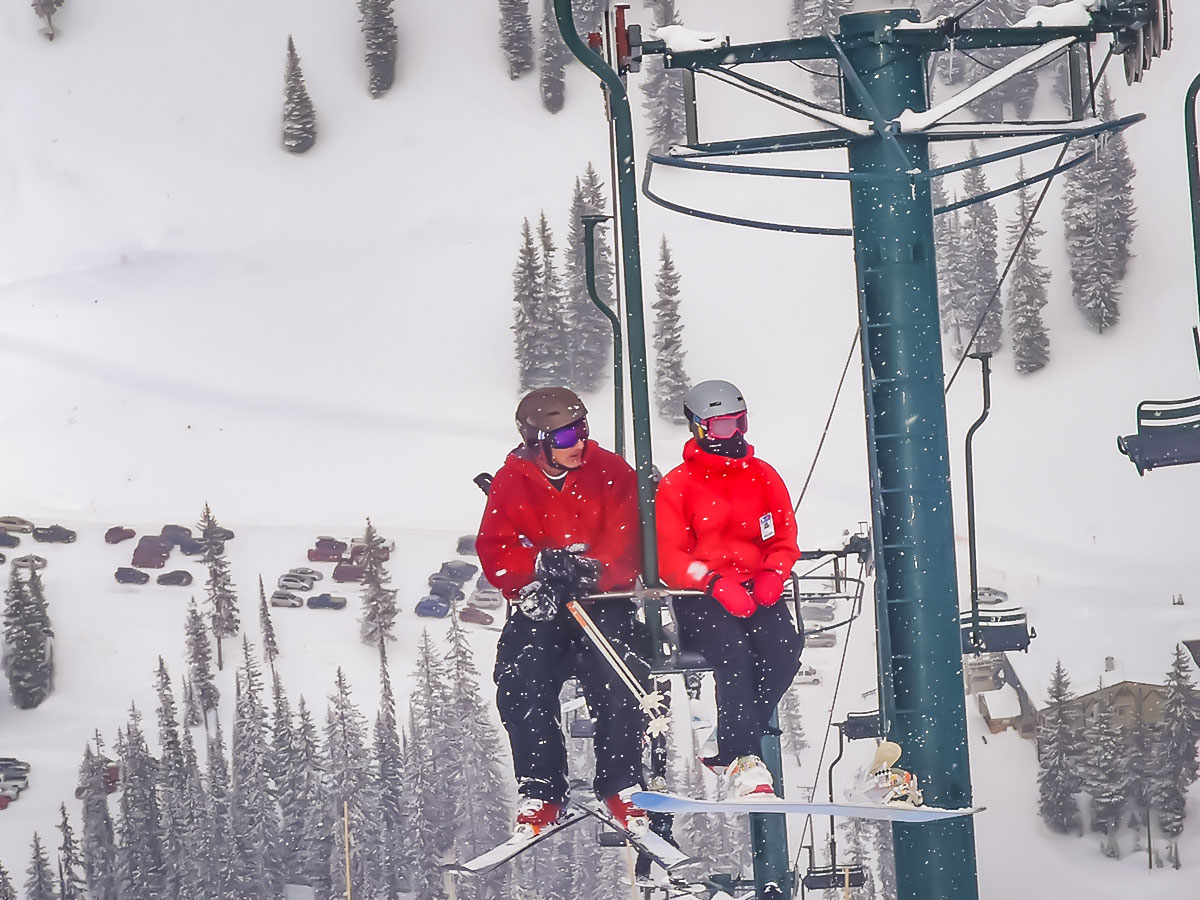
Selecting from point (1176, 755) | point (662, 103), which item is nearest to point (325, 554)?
point (662, 103)

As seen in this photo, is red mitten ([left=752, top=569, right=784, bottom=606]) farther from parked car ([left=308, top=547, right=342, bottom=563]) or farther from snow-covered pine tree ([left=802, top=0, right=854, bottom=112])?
snow-covered pine tree ([left=802, top=0, right=854, bottom=112])

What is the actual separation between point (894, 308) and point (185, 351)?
89.4ft

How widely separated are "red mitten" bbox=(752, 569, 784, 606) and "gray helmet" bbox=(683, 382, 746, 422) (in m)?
0.62

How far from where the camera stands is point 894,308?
5.90 meters

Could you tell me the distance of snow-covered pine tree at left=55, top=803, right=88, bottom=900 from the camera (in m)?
25.4

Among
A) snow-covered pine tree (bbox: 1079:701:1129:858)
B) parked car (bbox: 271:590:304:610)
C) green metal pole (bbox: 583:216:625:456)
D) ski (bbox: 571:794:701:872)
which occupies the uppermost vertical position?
parked car (bbox: 271:590:304:610)

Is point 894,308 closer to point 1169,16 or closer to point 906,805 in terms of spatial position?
point 1169,16

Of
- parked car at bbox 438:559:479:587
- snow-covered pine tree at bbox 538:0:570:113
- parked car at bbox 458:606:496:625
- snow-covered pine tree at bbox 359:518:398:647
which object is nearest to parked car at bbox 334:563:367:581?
snow-covered pine tree at bbox 359:518:398:647

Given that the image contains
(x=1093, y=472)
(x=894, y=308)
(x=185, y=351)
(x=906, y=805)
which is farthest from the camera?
(x=185, y=351)

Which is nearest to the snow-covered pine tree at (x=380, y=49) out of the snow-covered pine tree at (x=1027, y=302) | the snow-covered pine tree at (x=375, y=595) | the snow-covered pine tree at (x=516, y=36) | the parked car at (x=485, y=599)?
the snow-covered pine tree at (x=516, y=36)

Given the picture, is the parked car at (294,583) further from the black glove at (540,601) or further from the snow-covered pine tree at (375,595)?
the black glove at (540,601)

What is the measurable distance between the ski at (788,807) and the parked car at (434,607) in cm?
2309

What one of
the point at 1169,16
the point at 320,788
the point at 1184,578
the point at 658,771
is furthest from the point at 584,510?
A: the point at 1184,578

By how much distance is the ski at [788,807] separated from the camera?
201 inches
